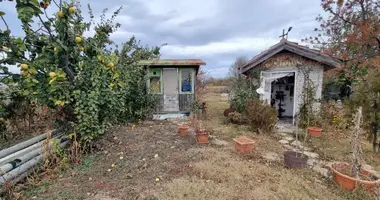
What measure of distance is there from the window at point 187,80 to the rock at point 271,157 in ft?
18.1

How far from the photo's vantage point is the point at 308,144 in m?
5.48

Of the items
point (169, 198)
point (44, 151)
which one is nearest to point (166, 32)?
point (44, 151)

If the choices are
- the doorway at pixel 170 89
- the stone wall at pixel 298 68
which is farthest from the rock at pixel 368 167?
the doorway at pixel 170 89

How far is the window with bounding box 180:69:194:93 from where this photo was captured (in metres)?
9.44

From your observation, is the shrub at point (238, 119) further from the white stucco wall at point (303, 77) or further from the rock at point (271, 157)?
the rock at point (271, 157)

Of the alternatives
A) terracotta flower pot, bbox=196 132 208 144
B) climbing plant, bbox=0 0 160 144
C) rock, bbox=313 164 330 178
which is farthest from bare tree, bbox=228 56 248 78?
climbing plant, bbox=0 0 160 144

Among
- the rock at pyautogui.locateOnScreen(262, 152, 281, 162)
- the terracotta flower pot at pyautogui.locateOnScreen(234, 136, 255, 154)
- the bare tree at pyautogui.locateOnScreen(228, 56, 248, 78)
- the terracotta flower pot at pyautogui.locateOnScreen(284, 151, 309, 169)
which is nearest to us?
the terracotta flower pot at pyautogui.locateOnScreen(284, 151, 309, 169)

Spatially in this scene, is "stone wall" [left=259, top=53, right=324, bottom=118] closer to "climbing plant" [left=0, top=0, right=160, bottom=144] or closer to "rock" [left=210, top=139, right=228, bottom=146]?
"rock" [left=210, top=139, right=228, bottom=146]

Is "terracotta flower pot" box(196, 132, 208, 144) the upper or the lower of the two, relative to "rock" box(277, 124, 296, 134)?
upper

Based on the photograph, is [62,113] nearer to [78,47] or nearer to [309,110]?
[78,47]

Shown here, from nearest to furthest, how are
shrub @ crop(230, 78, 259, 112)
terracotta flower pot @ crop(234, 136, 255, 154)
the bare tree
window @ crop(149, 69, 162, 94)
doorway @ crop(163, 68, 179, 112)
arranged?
terracotta flower pot @ crop(234, 136, 255, 154)
shrub @ crop(230, 78, 259, 112)
window @ crop(149, 69, 162, 94)
doorway @ crop(163, 68, 179, 112)
the bare tree

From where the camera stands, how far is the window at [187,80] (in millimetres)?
9438

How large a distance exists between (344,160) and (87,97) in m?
5.48

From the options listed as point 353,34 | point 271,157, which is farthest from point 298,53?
point 271,157
